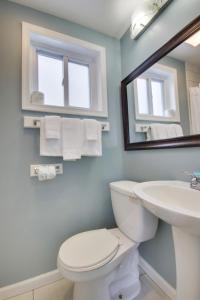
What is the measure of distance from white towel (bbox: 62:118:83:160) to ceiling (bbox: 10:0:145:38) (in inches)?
40.1

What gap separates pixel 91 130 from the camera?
1426 millimetres

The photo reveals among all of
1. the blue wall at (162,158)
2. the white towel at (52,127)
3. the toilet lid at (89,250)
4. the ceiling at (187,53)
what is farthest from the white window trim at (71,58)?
the toilet lid at (89,250)

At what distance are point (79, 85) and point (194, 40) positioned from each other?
109 centimetres

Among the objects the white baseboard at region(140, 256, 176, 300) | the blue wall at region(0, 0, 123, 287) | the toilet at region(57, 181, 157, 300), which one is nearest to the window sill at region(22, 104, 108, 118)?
the blue wall at region(0, 0, 123, 287)

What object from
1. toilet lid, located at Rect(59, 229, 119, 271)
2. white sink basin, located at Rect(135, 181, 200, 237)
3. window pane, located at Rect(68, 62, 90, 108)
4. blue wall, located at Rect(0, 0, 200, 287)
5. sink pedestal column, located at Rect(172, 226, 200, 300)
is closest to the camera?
white sink basin, located at Rect(135, 181, 200, 237)

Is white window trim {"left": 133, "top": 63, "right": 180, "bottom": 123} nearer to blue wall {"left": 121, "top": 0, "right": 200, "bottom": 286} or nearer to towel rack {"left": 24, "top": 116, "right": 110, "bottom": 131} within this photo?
blue wall {"left": 121, "top": 0, "right": 200, "bottom": 286}

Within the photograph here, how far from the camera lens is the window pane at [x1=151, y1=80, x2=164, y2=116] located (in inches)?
49.8

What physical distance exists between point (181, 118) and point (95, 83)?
1.04 m

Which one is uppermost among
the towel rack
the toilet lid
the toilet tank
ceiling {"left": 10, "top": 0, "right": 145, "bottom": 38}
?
ceiling {"left": 10, "top": 0, "right": 145, "bottom": 38}

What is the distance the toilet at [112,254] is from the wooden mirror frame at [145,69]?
0.41 metres

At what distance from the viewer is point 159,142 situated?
1230 mm

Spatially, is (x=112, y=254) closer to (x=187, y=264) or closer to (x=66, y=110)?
(x=187, y=264)

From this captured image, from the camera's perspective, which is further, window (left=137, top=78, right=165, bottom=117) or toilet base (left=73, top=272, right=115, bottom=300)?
window (left=137, top=78, right=165, bottom=117)

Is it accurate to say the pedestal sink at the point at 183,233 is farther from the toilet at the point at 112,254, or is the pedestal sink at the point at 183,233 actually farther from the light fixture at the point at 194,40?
the light fixture at the point at 194,40
